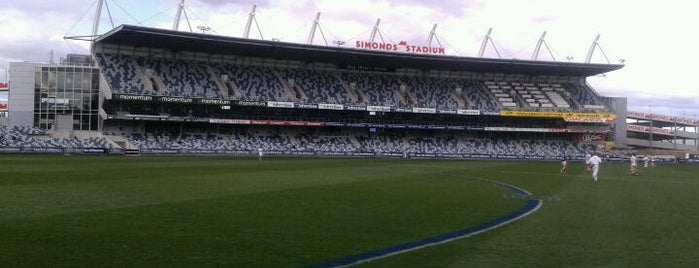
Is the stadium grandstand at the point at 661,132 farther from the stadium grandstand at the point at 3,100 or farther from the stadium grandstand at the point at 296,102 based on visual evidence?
the stadium grandstand at the point at 3,100

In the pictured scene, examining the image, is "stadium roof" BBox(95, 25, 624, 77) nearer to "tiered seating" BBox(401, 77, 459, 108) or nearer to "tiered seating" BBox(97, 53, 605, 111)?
"tiered seating" BBox(97, 53, 605, 111)

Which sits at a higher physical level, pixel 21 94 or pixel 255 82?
pixel 255 82

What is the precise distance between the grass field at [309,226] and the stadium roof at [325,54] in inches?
1880

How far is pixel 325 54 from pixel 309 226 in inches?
2671

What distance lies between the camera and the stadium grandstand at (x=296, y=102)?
72.2 metres

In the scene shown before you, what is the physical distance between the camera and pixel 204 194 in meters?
21.9

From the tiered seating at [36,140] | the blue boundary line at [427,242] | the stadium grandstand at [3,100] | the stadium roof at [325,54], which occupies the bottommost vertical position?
the blue boundary line at [427,242]

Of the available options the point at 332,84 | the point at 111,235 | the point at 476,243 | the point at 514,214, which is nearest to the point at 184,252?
the point at 111,235

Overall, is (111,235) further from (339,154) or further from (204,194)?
(339,154)

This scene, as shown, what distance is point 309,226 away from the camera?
1490cm

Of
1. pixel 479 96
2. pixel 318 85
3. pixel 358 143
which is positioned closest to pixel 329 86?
pixel 318 85

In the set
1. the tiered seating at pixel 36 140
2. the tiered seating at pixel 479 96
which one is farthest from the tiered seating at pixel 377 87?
the tiered seating at pixel 36 140

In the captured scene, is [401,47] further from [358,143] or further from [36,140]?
[36,140]

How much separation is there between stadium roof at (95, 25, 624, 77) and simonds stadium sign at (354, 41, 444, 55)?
1.74ft
